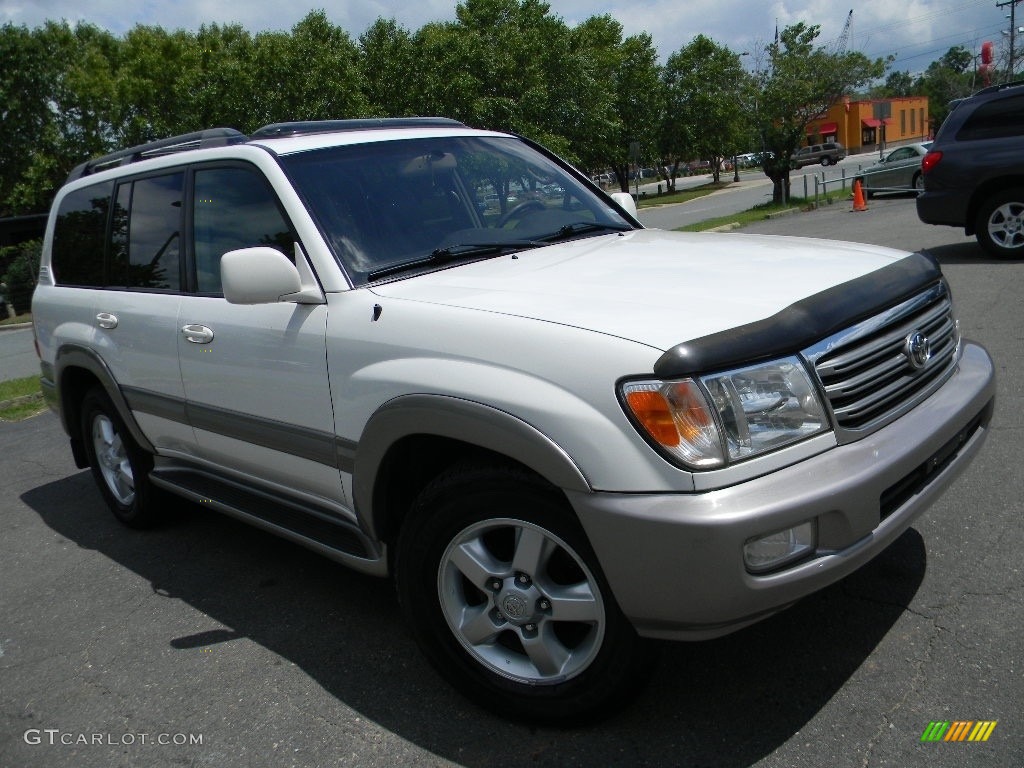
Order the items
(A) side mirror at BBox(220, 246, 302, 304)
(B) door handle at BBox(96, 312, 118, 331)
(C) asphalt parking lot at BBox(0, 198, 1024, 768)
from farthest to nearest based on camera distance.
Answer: (B) door handle at BBox(96, 312, 118, 331) → (A) side mirror at BBox(220, 246, 302, 304) → (C) asphalt parking lot at BBox(0, 198, 1024, 768)

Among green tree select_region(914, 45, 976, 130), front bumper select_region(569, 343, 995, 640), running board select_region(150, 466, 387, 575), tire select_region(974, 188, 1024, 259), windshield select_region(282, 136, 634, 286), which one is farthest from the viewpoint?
green tree select_region(914, 45, 976, 130)

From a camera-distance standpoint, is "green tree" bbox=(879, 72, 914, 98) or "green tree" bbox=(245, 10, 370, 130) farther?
"green tree" bbox=(879, 72, 914, 98)

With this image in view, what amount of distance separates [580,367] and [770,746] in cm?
→ 124

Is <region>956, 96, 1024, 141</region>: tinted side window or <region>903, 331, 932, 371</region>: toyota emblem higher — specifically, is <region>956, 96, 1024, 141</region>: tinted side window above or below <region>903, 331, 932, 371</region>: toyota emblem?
above

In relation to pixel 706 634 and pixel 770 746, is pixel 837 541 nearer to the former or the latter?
pixel 706 634

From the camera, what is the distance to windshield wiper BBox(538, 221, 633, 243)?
386 cm

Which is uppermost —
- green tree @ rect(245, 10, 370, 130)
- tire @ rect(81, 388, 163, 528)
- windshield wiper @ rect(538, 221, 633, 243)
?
green tree @ rect(245, 10, 370, 130)

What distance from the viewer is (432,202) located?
145 inches

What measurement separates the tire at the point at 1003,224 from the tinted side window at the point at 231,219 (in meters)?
8.99

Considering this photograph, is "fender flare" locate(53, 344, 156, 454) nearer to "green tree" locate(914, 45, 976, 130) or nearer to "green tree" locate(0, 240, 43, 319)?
"green tree" locate(0, 240, 43, 319)

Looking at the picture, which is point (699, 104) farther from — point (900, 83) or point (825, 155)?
point (900, 83)

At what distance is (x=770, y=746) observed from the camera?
104 inches

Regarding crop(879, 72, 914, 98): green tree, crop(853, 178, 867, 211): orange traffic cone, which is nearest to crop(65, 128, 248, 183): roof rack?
crop(853, 178, 867, 211): orange traffic cone

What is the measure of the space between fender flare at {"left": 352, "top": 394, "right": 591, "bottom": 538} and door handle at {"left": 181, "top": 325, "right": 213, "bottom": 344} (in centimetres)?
103
